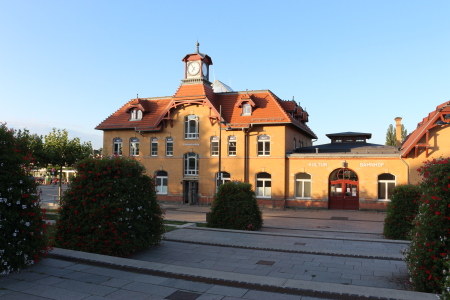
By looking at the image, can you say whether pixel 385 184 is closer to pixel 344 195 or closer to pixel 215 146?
pixel 344 195

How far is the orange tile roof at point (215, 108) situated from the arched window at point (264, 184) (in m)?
4.64

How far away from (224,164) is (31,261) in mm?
23814

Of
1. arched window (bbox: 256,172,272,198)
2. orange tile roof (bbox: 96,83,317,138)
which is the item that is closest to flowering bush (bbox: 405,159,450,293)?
orange tile roof (bbox: 96,83,317,138)

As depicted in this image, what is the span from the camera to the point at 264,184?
99.3 ft

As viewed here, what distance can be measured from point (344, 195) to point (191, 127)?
14908 mm

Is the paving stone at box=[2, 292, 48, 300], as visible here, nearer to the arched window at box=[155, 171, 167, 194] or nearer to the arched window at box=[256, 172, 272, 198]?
the arched window at box=[256, 172, 272, 198]

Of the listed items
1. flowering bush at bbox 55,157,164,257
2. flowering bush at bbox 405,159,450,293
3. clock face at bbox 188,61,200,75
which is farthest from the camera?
clock face at bbox 188,61,200,75

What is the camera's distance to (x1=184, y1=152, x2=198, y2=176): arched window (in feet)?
106

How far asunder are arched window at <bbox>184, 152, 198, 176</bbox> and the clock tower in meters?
6.98

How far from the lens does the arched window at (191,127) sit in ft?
106

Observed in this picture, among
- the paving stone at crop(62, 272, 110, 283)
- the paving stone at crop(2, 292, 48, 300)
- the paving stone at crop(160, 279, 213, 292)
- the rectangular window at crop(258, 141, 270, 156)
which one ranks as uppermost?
the rectangular window at crop(258, 141, 270, 156)

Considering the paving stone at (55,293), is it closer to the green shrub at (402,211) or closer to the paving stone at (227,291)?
the paving stone at (227,291)

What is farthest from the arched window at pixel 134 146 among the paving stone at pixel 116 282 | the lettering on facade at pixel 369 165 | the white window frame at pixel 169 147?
the paving stone at pixel 116 282

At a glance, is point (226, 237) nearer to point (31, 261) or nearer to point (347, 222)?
point (31, 261)
